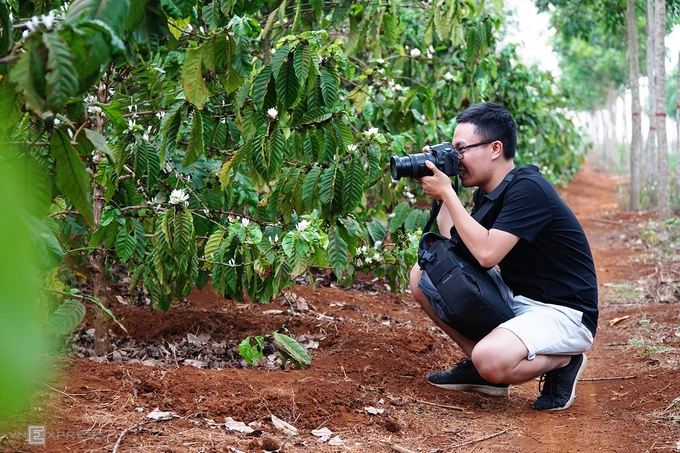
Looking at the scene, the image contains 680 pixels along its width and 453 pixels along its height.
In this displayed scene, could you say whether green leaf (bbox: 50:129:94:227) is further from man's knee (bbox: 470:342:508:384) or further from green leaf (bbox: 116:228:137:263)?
man's knee (bbox: 470:342:508:384)

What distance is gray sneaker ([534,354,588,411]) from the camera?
134 inches

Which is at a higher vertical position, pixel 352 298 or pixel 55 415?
pixel 55 415

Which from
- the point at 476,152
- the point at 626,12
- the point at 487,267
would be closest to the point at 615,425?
the point at 487,267

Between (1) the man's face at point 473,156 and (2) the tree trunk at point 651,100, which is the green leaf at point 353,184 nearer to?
(1) the man's face at point 473,156

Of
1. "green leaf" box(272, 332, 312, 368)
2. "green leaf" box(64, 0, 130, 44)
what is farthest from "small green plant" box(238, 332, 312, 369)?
"green leaf" box(64, 0, 130, 44)

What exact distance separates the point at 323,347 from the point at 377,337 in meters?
0.35

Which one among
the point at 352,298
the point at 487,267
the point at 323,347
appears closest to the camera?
the point at 487,267

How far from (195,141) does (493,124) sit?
1438 mm

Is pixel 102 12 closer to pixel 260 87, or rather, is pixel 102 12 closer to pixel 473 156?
pixel 260 87

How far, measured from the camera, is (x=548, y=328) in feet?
10.7

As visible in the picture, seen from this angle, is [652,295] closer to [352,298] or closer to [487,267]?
[352,298]

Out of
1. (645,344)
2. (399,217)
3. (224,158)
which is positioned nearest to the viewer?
(224,158)

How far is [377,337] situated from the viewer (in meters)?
4.38

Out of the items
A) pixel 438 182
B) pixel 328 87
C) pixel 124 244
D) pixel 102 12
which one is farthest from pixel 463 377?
pixel 102 12
